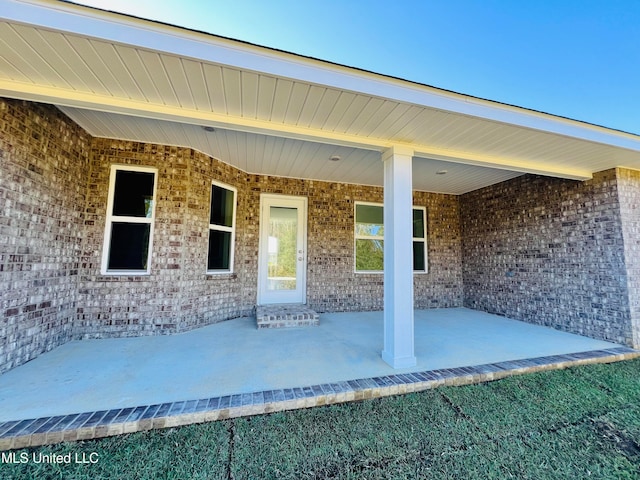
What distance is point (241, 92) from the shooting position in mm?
2316

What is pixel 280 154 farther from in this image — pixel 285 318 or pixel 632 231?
pixel 632 231

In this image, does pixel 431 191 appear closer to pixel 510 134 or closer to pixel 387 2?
pixel 510 134

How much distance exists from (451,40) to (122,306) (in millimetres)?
9049

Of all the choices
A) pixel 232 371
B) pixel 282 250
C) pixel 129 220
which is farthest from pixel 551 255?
pixel 129 220

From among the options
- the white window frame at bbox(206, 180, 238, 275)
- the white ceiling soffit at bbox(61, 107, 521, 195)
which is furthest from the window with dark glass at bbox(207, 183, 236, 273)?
the white ceiling soffit at bbox(61, 107, 521, 195)

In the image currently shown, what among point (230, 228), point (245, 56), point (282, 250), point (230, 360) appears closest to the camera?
point (245, 56)

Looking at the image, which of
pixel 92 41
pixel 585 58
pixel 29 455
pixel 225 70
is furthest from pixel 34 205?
pixel 585 58

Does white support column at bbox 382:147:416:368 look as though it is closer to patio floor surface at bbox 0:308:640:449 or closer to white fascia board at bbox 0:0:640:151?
patio floor surface at bbox 0:308:640:449

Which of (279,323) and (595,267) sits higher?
(595,267)

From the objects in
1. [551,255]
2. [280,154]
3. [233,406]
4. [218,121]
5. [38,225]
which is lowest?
[233,406]

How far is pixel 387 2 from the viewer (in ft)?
20.3

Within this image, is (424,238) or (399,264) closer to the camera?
(399,264)

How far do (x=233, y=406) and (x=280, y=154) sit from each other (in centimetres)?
345

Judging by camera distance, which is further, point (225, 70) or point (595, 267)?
point (595, 267)
